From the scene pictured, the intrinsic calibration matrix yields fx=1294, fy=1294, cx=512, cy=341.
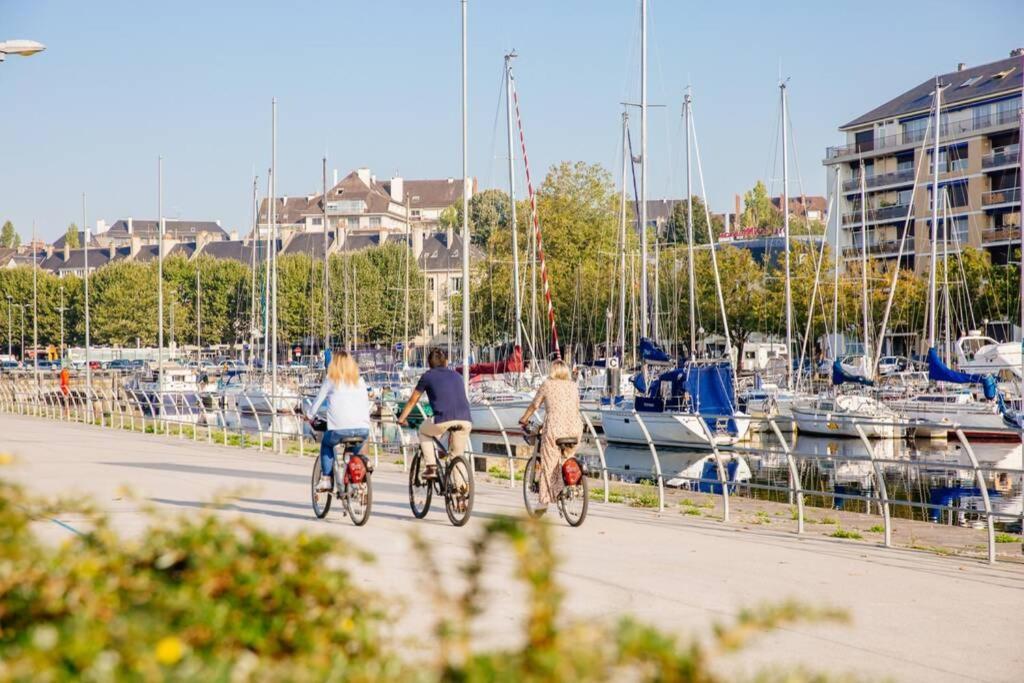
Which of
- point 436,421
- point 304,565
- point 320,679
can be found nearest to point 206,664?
point 320,679

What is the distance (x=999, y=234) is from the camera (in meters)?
83.7

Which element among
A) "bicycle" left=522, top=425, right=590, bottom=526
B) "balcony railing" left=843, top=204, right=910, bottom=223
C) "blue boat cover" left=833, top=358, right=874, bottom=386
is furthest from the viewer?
"balcony railing" left=843, top=204, right=910, bottom=223

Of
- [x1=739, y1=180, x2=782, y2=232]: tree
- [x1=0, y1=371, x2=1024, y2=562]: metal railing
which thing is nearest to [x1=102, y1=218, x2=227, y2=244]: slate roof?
[x1=739, y1=180, x2=782, y2=232]: tree

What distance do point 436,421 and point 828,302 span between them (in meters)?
57.0

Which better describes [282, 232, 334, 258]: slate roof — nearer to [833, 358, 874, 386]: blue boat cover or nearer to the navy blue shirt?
[833, 358, 874, 386]: blue boat cover

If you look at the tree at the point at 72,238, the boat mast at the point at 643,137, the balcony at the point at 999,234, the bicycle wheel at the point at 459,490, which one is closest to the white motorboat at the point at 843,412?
the boat mast at the point at 643,137

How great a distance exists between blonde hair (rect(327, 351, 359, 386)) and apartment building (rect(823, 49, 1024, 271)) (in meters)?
66.8

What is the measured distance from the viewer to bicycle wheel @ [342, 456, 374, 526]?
13414mm

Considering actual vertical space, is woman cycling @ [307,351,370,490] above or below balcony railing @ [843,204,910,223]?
below

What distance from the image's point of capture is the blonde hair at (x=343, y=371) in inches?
527

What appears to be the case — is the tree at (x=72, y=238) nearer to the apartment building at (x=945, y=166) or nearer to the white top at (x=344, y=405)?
the apartment building at (x=945, y=166)

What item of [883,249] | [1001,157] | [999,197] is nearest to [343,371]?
[999,197]

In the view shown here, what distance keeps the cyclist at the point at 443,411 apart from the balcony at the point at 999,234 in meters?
73.7

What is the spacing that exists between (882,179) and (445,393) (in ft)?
288
